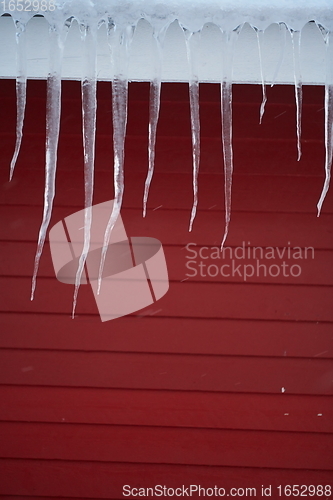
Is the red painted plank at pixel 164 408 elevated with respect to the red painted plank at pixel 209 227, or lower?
lower

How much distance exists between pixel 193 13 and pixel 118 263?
4.10 feet

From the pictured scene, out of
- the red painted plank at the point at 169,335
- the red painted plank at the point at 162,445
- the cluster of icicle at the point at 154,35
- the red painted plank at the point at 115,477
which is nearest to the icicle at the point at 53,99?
the cluster of icicle at the point at 154,35

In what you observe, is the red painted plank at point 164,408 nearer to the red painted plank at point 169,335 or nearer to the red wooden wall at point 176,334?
the red wooden wall at point 176,334

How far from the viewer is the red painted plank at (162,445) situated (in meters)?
2.35

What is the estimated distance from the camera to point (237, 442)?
7.73ft

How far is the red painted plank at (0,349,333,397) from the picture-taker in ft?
7.78

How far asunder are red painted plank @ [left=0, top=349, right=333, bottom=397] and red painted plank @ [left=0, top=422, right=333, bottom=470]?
0.21 m

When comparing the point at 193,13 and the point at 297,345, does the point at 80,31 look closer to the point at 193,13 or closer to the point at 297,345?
the point at 193,13

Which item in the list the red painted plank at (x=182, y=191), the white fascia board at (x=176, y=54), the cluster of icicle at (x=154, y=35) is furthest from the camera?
the red painted plank at (x=182, y=191)

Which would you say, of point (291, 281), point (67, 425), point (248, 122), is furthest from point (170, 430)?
point (248, 122)

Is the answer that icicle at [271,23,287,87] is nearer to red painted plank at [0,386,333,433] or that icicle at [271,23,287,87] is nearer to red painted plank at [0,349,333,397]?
red painted plank at [0,349,333,397]

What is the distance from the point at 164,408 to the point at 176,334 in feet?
1.17

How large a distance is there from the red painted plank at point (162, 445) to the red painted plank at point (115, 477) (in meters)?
0.03

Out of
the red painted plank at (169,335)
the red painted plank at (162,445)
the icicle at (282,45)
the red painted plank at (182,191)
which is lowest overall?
the red painted plank at (162,445)
